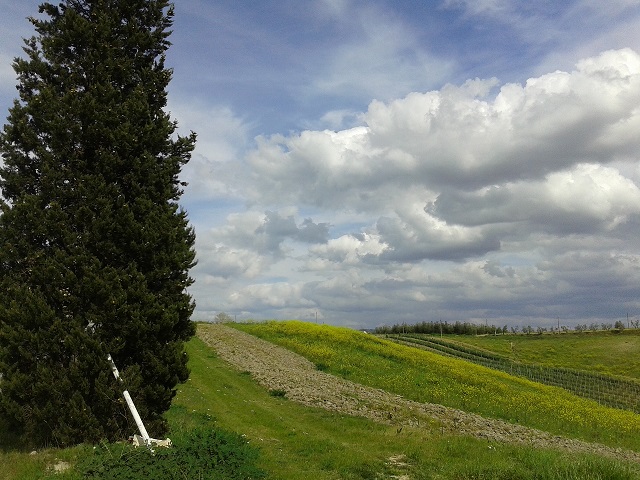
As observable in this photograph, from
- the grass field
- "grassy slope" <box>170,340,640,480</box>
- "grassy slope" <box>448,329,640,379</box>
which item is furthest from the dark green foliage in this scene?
"grassy slope" <box>448,329,640,379</box>

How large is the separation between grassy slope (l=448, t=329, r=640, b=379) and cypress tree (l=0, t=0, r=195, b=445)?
72697 millimetres

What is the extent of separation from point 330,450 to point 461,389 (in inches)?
786

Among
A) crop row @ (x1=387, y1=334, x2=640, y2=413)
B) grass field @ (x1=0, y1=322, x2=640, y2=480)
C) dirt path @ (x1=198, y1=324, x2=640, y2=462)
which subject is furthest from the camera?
crop row @ (x1=387, y1=334, x2=640, y2=413)

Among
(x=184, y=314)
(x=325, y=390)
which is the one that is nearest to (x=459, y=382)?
(x=325, y=390)

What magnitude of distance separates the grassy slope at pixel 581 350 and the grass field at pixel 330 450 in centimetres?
6237

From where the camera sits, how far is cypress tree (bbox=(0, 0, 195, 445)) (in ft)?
39.9

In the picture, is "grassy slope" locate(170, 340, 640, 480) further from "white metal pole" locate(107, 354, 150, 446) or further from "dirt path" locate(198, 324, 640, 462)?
"white metal pole" locate(107, 354, 150, 446)

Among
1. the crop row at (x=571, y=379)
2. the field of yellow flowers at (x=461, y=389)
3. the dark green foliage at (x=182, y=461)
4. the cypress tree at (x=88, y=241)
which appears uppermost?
Answer: the cypress tree at (x=88, y=241)

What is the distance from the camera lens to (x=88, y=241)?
12.8m

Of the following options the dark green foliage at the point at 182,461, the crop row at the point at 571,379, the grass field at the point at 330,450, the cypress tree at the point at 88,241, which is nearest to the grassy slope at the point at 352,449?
the grass field at the point at 330,450

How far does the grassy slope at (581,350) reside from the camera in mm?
74625

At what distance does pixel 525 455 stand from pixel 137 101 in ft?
51.1

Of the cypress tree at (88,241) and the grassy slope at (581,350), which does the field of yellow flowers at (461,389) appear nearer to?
the cypress tree at (88,241)

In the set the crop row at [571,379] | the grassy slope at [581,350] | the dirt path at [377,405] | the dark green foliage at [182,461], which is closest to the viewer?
the dark green foliage at [182,461]
